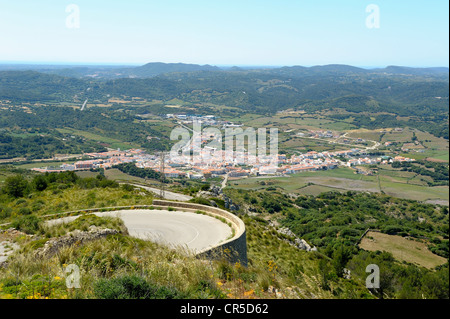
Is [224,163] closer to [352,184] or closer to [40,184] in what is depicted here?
[352,184]

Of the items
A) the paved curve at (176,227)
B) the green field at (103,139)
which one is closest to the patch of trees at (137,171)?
the green field at (103,139)

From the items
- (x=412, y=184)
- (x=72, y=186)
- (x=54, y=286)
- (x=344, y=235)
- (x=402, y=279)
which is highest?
(x=54, y=286)

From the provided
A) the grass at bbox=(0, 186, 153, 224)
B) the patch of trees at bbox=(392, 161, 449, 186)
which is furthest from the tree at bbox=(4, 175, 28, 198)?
the patch of trees at bbox=(392, 161, 449, 186)

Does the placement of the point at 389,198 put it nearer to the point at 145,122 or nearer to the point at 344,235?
the point at 344,235

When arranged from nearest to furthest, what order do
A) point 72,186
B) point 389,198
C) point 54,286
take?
point 54,286
point 72,186
point 389,198

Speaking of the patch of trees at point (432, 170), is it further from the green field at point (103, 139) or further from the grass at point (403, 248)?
the green field at point (103, 139)

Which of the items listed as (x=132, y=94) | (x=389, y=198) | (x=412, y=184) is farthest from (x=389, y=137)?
(x=132, y=94)
